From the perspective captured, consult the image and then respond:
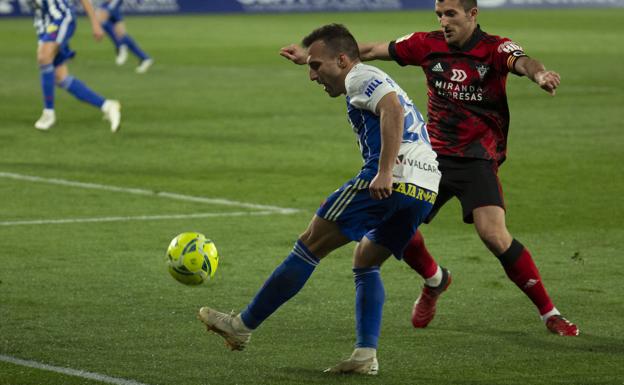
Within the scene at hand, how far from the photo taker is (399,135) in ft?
22.6

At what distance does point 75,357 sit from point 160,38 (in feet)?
96.3

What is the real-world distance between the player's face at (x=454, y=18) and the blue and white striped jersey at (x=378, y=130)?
114 centimetres

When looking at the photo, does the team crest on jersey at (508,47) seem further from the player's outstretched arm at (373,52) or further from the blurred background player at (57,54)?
the blurred background player at (57,54)

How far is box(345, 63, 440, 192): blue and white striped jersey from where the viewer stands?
6.99m

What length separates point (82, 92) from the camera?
58.9ft

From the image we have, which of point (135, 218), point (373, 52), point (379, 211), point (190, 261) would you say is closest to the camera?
point (379, 211)

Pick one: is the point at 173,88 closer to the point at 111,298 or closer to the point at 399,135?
the point at 111,298

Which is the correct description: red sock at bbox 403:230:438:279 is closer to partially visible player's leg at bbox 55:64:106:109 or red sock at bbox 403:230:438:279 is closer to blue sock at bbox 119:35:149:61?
partially visible player's leg at bbox 55:64:106:109

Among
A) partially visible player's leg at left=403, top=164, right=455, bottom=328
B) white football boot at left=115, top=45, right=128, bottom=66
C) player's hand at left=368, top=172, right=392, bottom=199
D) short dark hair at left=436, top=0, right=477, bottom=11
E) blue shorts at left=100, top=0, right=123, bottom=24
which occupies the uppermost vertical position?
short dark hair at left=436, top=0, right=477, bottom=11

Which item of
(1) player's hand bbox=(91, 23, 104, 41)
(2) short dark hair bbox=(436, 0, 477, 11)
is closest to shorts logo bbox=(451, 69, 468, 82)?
(2) short dark hair bbox=(436, 0, 477, 11)

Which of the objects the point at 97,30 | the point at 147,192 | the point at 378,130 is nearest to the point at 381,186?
the point at 378,130

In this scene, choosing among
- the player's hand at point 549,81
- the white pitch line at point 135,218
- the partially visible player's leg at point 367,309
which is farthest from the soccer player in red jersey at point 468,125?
the white pitch line at point 135,218

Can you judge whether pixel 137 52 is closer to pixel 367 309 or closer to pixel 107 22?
pixel 107 22

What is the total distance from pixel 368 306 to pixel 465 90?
72.2 inches
